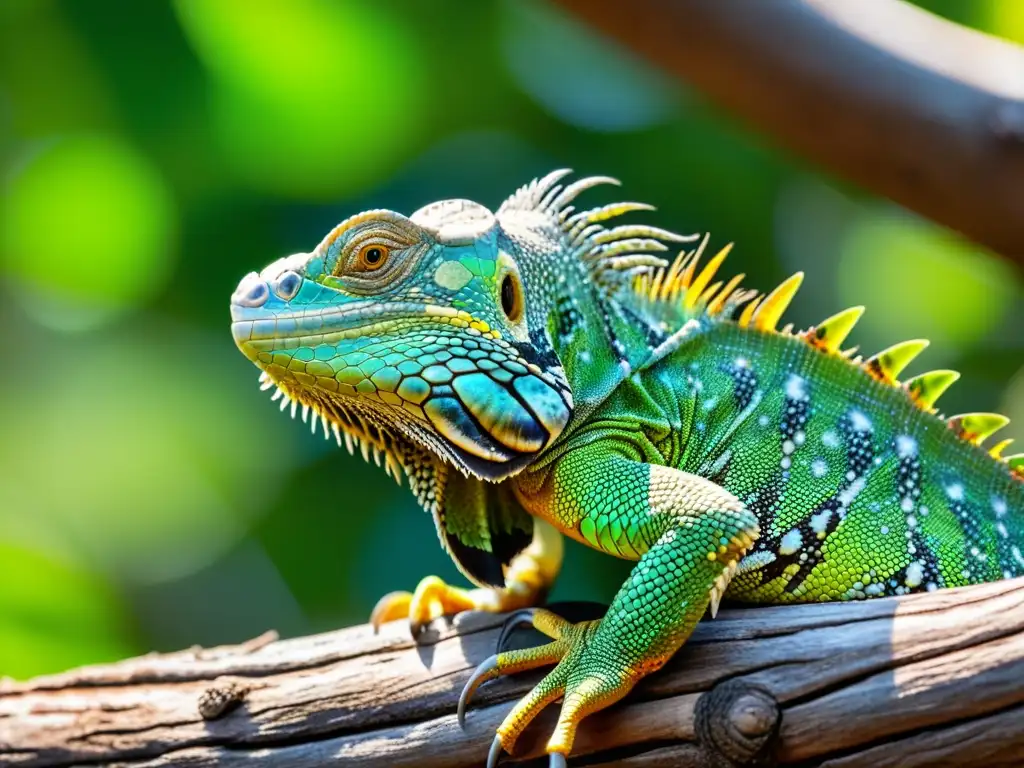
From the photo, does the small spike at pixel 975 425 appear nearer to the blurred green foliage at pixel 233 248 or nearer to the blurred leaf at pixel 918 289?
the blurred green foliage at pixel 233 248

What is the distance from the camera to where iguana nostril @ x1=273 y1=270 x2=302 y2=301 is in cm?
282

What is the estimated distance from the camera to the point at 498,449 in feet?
9.09

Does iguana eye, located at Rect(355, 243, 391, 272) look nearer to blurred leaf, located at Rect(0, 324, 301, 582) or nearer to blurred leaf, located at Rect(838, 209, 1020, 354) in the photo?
blurred leaf, located at Rect(0, 324, 301, 582)

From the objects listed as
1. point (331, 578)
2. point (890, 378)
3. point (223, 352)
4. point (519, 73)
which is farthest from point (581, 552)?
point (890, 378)

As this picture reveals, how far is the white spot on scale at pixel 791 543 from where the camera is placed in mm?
2857

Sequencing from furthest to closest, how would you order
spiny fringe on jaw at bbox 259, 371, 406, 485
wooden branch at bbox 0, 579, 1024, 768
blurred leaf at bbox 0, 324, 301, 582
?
blurred leaf at bbox 0, 324, 301, 582 → spiny fringe on jaw at bbox 259, 371, 406, 485 → wooden branch at bbox 0, 579, 1024, 768

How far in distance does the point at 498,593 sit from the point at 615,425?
79 cm

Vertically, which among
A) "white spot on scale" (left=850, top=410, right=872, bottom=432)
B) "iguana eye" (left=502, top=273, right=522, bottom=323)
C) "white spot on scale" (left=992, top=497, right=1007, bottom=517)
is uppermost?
"iguana eye" (left=502, top=273, right=522, bottom=323)

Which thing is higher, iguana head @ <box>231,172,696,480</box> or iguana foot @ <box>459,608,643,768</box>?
iguana head @ <box>231,172,696,480</box>

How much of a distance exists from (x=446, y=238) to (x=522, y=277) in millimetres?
249

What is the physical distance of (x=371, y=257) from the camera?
2.87 meters

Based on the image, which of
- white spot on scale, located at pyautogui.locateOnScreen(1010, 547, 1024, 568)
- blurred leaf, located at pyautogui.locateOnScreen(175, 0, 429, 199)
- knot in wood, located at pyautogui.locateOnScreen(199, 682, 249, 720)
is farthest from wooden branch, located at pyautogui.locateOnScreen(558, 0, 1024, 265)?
blurred leaf, located at pyautogui.locateOnScreen(175, 0, 429, 199)

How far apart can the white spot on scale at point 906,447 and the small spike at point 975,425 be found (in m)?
0.16

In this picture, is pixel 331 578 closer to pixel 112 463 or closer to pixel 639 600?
pixel 112 463
